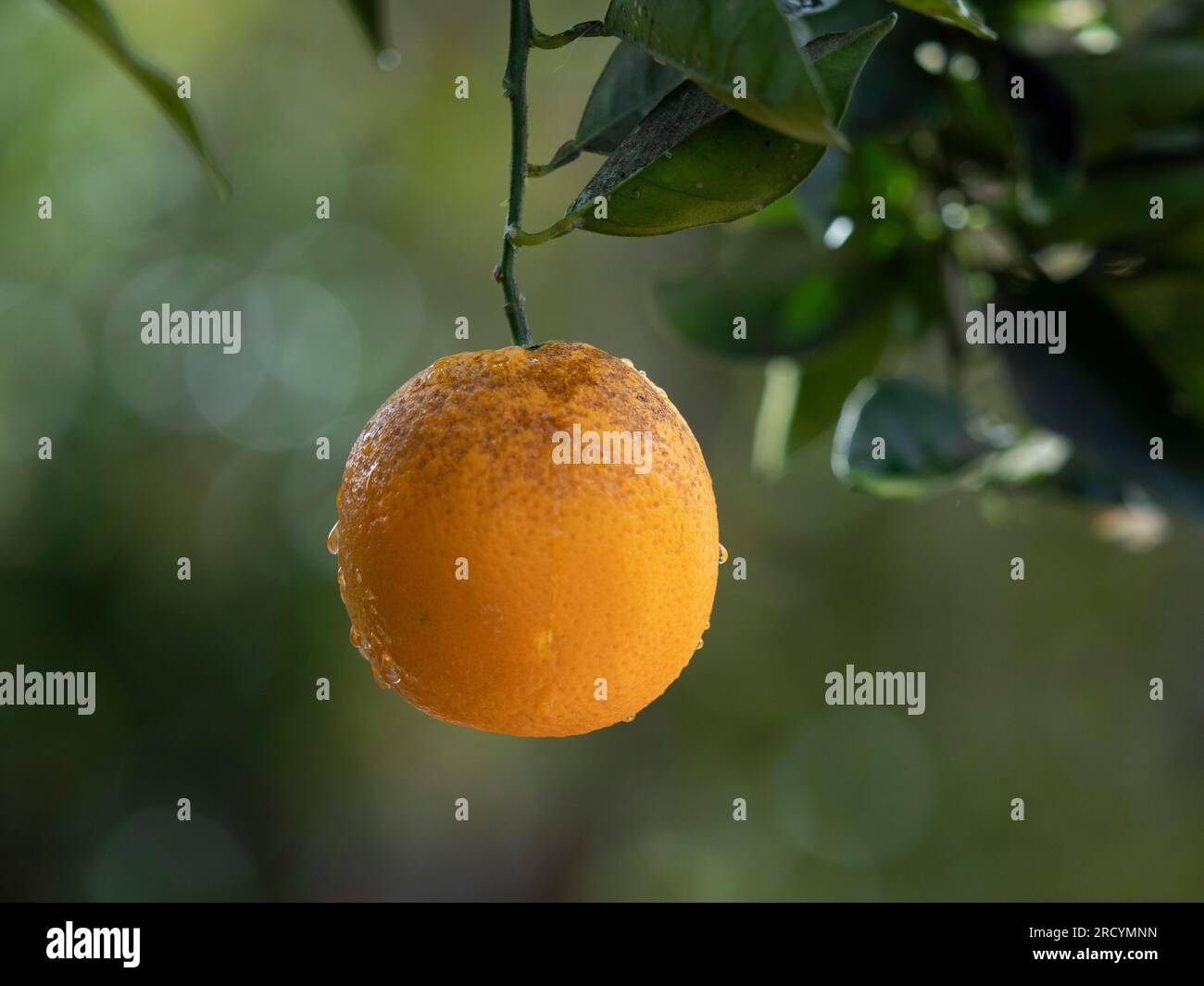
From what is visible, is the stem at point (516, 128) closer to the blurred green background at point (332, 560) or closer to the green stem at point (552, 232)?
the green stem at point (552, 232)

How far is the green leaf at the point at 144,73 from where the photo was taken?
0.51 metres

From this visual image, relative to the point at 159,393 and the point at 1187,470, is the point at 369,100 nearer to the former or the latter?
the point at 159,393

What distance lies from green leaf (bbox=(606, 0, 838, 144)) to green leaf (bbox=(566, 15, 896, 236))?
0.11ft

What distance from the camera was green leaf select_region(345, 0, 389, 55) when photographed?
0.61 metres

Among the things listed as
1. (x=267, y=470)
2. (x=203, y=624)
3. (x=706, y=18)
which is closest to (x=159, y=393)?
(x=267, y=470)

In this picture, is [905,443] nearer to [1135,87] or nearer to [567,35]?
[1135,87]

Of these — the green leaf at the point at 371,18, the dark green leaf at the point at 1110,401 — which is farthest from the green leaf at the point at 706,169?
the dark green leaf at the point at 1110,401

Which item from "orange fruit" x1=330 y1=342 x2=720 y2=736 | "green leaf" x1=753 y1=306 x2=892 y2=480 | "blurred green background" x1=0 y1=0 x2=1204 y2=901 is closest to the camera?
"orange fruit" x1=330 y1=342 x2=720 y2=736

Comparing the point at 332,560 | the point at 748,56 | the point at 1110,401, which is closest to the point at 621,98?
the point at 748,56

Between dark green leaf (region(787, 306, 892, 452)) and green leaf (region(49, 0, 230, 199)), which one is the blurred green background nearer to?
dark green leaf (region(787, 306, 892, 452))

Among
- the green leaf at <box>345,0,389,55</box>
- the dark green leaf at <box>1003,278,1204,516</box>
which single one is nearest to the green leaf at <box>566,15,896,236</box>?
the green leaf at <box>345,0,389,55</box>

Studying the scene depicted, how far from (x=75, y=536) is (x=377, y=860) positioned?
62.1 inches

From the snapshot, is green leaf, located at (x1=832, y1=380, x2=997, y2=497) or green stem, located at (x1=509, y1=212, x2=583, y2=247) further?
green leaf, located at (x1=832, y1=380, x2=997, y2=497)

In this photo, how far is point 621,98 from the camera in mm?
552
